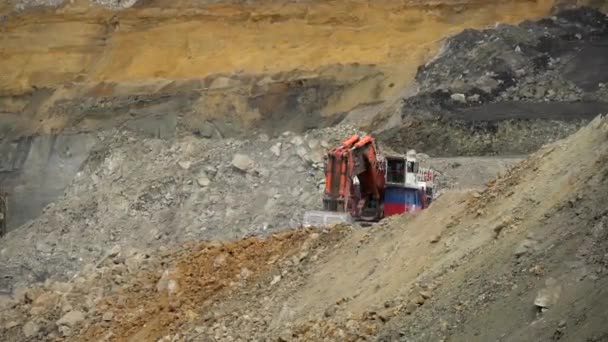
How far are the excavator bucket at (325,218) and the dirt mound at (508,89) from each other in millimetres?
5425

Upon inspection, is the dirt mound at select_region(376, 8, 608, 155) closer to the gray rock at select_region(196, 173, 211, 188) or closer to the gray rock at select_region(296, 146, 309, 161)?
the gray rock at select_region(296, 146, 309, 161)

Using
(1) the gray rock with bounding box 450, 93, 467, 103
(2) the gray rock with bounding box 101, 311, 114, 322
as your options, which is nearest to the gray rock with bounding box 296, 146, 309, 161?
(1) the gray rock with bounding box 450, 93, 467, 103

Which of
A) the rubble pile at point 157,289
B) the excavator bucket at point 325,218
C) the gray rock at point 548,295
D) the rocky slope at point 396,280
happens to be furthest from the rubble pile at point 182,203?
the gray rock at point 548,295

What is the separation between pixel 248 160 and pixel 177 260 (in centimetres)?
349

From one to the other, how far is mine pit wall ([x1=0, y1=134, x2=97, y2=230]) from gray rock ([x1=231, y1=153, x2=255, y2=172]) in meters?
3.89

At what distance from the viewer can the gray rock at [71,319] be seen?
51.5 ft

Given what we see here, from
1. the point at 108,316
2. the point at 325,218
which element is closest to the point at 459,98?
the point at 325,218

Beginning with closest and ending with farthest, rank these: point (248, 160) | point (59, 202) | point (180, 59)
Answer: point (248, 160) → point (59, 202) → point (180, 59)

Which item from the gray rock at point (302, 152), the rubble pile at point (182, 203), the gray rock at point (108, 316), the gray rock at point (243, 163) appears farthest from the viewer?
the gray rock at point (243, 163)

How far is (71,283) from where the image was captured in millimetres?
17078

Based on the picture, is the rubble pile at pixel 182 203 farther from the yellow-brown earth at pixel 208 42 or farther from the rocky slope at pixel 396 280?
the yellow-brown earth at pixel 208 42

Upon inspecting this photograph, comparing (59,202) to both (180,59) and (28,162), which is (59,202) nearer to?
(28,162)

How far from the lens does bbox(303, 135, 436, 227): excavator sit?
15.4 metres

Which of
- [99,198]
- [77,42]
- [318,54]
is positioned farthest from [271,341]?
[77,42]
